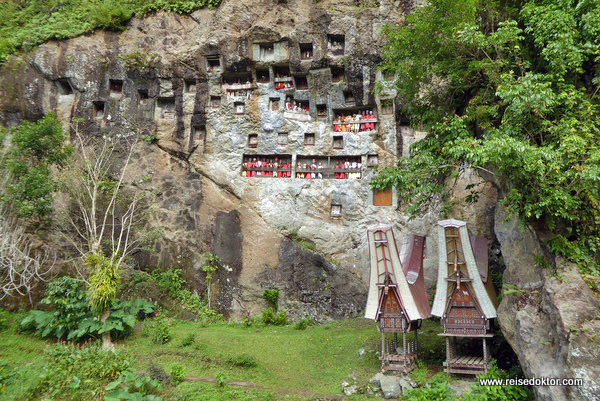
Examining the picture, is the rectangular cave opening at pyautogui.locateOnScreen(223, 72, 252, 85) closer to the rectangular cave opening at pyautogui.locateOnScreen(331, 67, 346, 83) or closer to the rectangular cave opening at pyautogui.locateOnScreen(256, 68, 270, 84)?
the rectangular cave opening at pyautogui.locateOnScreen(256, 68, 270, 84)

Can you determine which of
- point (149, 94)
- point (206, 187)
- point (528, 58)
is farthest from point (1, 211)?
point (528, 58)

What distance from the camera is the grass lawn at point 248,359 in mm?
9891

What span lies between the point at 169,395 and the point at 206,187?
37.5ft

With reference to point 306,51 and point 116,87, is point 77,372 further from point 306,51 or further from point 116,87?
point 306,51

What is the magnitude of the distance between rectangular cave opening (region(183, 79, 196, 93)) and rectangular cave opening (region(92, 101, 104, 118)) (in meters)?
4.52

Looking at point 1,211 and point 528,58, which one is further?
point 1,211

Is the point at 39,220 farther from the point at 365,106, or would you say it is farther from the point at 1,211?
the point at 365,106

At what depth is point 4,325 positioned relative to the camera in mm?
12898

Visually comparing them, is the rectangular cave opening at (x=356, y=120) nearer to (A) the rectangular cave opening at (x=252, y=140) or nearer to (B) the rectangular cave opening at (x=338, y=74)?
(B) the rectangular cave opening at (x=338, y=74)

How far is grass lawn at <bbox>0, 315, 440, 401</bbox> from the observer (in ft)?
32.4

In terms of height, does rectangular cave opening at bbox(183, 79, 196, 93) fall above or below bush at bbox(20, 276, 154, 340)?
above

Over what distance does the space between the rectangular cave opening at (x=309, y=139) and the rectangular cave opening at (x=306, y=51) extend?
3863 mm

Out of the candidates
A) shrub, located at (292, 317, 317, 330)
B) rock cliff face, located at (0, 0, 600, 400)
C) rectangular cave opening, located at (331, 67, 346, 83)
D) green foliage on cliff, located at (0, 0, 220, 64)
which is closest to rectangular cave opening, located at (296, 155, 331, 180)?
rock cliff face, located at (0, 0, 600, 400)

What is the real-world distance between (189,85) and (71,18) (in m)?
7.37
